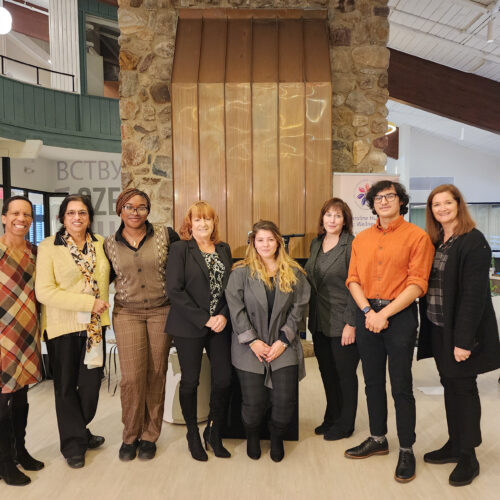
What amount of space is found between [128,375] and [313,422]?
135 centimetres

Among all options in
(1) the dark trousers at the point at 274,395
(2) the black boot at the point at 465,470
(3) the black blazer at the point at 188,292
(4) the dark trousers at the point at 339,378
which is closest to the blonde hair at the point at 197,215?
(3) the black blazer at the point at 188,292

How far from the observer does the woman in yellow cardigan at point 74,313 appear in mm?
2248

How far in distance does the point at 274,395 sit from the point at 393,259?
1.00 meters

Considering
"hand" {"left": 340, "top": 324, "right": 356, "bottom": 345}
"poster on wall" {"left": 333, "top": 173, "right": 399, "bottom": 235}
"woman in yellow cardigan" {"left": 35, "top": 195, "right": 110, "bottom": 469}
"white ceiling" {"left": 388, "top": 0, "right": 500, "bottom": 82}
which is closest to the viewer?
"woman in yellow cardigan" {"left": 35, "top": 195, "right": 110, "bottom": 469}

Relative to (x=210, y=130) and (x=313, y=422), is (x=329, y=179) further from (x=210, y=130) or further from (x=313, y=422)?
(x=313, y=422)

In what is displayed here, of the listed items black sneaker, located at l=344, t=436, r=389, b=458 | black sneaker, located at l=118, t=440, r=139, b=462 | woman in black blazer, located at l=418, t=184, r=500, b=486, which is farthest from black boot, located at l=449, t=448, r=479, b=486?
black sneaker, located at l=118, t=440, r=139, b=462

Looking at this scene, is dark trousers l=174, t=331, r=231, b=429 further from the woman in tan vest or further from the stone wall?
the stone wall

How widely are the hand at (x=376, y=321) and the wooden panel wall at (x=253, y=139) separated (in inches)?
59.4

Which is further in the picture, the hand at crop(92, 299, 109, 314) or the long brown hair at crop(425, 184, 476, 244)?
the hand at crop(92, 299, 109, 314)

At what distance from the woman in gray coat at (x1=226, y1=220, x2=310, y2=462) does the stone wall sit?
6.23ft

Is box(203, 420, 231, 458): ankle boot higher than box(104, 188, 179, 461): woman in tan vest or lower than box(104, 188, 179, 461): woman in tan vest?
lower

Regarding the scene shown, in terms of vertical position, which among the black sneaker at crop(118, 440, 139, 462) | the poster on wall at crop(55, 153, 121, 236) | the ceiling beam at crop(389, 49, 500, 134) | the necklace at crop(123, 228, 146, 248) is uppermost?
the ceiling beam at crop(389, 49, 500, 134)

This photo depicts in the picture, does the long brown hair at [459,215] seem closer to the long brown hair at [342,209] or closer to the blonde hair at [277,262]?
the long brown hair at [342,209]

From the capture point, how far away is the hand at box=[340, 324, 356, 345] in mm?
2457
